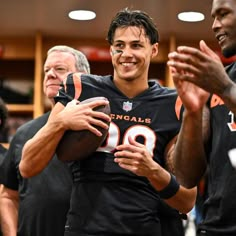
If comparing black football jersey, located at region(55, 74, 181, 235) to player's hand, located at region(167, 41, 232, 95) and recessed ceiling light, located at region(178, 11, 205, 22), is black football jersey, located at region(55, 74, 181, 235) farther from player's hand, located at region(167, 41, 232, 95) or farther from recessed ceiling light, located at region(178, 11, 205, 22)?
recessed ceiling light, located at region(178, 11, 205, 22)

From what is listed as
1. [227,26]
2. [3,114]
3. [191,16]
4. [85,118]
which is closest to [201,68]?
[227,26]

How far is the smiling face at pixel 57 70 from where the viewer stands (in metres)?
2.98

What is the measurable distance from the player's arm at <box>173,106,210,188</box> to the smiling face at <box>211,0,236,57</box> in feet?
0.64

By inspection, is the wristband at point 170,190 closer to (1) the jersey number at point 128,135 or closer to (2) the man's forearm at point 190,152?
(1) the jersey number at point 128,135

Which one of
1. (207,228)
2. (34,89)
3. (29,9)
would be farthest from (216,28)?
(34,89)

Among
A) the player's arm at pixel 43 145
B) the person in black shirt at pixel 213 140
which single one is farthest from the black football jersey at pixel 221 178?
the player's arm at pixel 43 145

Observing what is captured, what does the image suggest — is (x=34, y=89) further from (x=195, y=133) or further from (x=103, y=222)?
(x=195, y=133)

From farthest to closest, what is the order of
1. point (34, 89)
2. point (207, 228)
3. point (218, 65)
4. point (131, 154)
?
1. point (34, 89)
2. point (131, 154)
3. point (207, 228)
4. point (218, 65)

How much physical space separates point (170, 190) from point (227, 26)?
0.67 metres

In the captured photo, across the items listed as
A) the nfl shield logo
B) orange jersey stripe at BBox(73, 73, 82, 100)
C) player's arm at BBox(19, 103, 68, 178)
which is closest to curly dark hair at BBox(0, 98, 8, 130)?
player's arm at BBox(19, 103, 68, 178)

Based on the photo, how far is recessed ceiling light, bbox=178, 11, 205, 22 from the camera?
15.0 feet

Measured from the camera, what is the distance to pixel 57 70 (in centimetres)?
301

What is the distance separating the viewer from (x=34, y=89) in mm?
5262

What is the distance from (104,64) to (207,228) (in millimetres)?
3848
